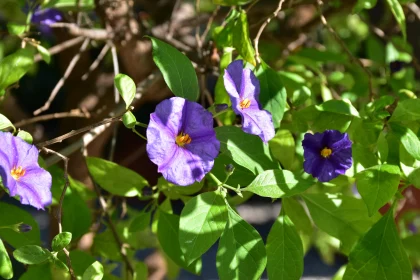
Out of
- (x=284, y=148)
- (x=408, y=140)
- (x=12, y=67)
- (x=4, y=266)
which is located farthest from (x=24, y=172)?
(x=408, y=140)

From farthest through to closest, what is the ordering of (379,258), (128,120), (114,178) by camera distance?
1. (114,178)
2. (379,258)
3. (128,120)

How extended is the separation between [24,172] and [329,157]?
365 mm

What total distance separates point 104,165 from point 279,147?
25 cm

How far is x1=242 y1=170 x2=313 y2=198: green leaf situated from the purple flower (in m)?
0.06

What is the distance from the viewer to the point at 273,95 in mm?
791

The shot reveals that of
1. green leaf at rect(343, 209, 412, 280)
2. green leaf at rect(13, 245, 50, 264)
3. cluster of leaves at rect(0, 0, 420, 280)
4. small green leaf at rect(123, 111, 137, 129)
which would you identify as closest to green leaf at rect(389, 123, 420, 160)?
cluster of leaves at rect(0, 0, 420, 280)

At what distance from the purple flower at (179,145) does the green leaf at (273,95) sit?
13 cm

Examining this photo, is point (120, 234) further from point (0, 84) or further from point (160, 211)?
point (0, 84)

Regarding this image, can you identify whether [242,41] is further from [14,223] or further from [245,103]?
[14,223]

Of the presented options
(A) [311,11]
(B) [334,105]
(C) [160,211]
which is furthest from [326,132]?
(A) [311,11]

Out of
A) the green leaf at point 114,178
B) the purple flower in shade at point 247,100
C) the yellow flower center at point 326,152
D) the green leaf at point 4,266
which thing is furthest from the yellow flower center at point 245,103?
the green leaf at point 4,266

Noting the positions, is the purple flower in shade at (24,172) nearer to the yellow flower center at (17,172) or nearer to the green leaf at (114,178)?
the yellow flower center at (17,172)

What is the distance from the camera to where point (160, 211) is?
0.87 m

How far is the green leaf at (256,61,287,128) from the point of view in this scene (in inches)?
30.7
